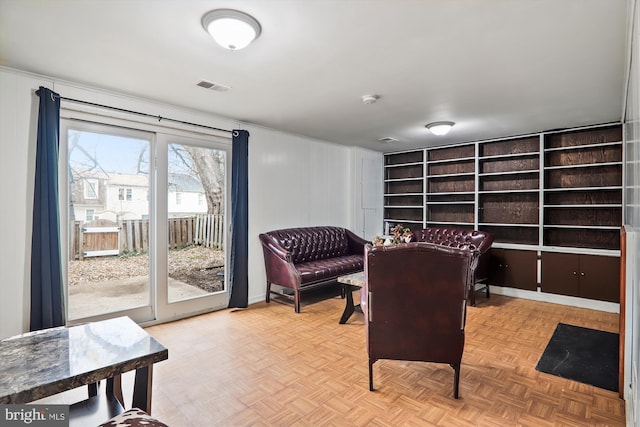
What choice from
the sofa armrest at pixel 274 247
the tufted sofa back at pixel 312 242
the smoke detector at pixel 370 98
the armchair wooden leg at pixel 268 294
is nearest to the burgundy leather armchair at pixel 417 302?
the smoke detector at pixel 370 98

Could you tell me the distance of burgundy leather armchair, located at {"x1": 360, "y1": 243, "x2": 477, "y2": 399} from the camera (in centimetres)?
215

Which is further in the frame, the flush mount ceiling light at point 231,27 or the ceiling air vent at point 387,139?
the ceiling air vent at point 387,139

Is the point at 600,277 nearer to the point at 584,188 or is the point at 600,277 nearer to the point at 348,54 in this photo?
the point at 584,188

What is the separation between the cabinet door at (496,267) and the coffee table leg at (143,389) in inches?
197

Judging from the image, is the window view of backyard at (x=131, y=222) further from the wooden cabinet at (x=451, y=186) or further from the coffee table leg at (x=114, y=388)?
the wooden cabinet at (x=451, y=186)

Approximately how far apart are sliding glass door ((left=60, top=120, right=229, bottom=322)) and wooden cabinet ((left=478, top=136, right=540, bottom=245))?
419 centimetres

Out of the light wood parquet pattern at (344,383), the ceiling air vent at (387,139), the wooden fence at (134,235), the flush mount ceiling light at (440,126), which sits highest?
the ceiling air vent at (387,139)

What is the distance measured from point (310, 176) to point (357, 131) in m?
1.08

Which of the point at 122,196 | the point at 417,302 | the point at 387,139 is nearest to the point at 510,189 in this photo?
the point at 387,139

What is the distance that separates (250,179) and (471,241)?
3346 millimetres

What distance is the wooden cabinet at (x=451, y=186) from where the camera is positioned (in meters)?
5.70

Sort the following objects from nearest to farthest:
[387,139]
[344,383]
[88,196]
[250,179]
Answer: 1. [344,383]
2. [88,196]
3. [250,179]
4. [387,139]

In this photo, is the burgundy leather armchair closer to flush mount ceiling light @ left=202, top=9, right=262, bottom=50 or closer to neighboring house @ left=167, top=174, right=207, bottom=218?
flush mount ceiling light @ left=202, top=9, right=262, bottom=50

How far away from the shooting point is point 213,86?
122 inches
